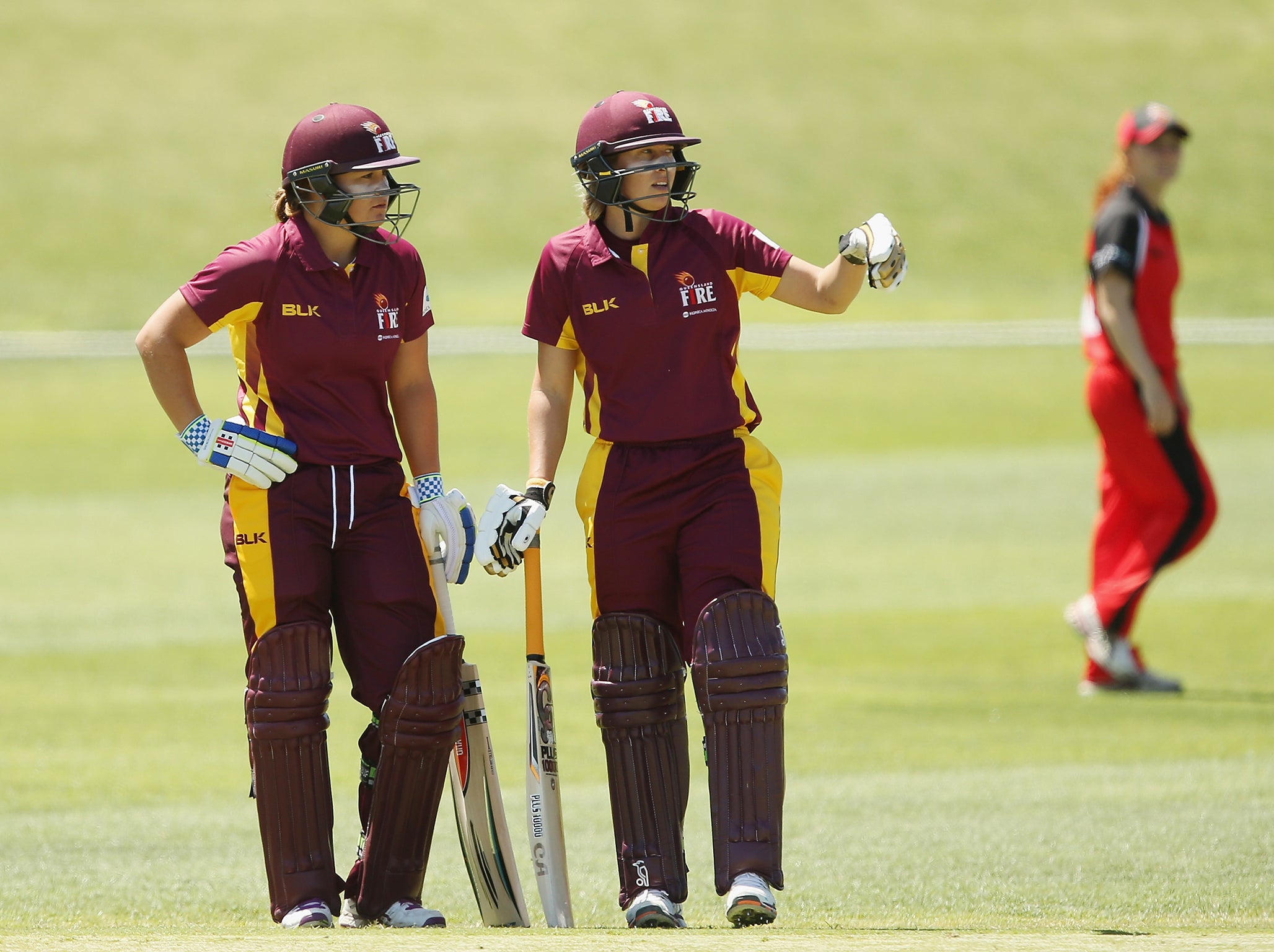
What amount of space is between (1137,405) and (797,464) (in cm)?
964

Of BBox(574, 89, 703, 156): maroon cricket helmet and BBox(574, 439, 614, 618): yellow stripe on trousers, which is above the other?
BBox(574, 89, 703, 156): maroon cricket helmet

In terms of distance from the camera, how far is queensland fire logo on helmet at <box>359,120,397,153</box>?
4609mm

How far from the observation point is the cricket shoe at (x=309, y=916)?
433 centimetres

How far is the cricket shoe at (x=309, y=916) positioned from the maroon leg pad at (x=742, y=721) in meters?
0.91

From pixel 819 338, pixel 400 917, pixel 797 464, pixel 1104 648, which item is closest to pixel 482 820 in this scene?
pixel 400 917

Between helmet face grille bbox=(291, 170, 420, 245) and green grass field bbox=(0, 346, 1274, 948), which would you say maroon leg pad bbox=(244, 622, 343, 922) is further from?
helmet face grille bbox=(291, 170, 420, 245)

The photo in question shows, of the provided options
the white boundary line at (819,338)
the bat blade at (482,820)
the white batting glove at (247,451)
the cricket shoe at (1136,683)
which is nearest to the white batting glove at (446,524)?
the bat blade at (482,820)

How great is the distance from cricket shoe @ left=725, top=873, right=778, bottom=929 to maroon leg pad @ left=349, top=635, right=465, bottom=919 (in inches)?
32.2

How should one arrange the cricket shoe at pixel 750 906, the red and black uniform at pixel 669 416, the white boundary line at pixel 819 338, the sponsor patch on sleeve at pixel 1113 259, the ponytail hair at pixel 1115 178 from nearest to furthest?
the cricket shoe at pixel 750 906 → the red and black uniform at pixel 669 416 → the sponsor patch on sleeve at pixel 1113 259 → the ponytail hair at pixel 1115 178 → the white boundary line at pixel 819 338

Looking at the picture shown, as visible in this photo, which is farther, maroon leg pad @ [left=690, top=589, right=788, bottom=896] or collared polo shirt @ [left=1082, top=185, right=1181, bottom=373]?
collared polo shirt @ [left=1082, top=185, right=1181, bottom=373]

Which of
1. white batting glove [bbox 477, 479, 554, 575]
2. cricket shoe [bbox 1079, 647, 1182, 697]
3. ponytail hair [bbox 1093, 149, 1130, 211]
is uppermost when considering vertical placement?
ponytail hair [bbox 1093, 149, 1130, 211]

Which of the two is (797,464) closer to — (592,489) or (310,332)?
(592,489)

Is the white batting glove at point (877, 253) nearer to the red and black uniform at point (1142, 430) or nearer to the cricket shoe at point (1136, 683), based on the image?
the red and black uniform at point (1142, 430)

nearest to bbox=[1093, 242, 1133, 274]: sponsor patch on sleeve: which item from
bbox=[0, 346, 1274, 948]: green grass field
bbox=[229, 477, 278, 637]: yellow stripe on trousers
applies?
bbox=[0, 346, 1274, 948]: green grass field
